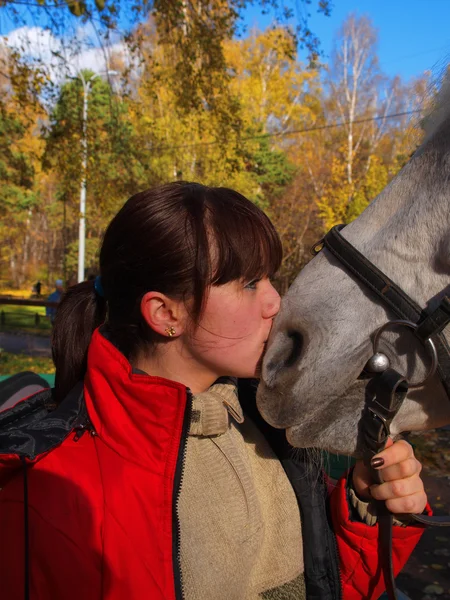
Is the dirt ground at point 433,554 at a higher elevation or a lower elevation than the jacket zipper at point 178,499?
lower

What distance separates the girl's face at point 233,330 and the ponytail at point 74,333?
1.09 ft

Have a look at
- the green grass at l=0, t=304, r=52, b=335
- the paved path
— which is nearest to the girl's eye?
the paved path

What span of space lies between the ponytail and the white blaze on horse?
0.55 metres

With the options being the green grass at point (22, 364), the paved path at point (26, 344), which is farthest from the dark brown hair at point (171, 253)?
the paved path at point (26, 344)

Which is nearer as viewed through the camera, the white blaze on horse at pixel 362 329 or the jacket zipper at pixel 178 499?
the jacket zipper at pixel 178 499

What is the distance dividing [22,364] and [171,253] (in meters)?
10.1

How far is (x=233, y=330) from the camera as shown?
1399 millimetres

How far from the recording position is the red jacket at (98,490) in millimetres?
1038

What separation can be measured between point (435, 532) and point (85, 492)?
172 inches

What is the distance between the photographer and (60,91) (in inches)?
324

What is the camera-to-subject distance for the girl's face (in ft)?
4.56

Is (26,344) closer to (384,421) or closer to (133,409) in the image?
(133,409)

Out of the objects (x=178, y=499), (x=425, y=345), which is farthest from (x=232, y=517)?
(x=425, y=345)

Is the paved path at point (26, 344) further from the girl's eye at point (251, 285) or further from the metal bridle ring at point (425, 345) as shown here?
the metal bridle ring at point (425, 345)
